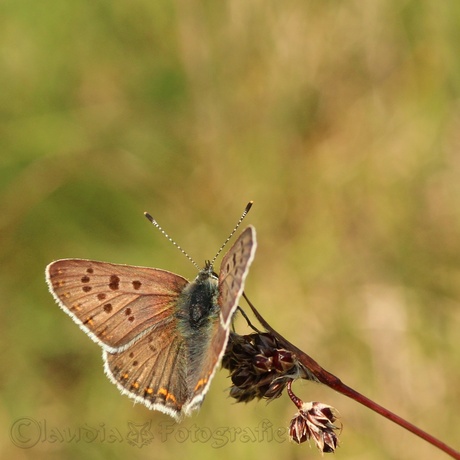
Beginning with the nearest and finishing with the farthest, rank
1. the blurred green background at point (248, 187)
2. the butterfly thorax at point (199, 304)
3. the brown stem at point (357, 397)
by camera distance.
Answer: the brown stem at point (357, 397) → the butterfly thorax at point (199, 304) → the blurred green background at point (248, 187)

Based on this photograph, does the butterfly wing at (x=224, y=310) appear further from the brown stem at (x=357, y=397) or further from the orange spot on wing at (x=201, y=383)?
the brown stem at (x=357, y=397)

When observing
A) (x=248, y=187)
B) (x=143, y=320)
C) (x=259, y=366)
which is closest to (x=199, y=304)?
(x=143, y=320)

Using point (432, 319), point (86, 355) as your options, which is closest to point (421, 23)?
point (432, 319)

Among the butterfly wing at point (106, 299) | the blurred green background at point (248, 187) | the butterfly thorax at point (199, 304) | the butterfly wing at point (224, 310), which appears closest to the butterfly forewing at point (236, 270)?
the butterfly wing at point (224, 310)

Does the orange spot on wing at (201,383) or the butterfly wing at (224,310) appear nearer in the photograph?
the butterfly wing at (224,310)

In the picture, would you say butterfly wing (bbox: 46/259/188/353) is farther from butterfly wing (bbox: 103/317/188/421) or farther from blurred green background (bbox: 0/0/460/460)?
blurred green background (bbox: 0/0/460/460)

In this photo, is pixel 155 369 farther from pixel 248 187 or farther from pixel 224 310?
pixel 248 187

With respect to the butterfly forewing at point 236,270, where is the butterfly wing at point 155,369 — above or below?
below

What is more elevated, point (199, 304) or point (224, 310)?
point (199, 304)
